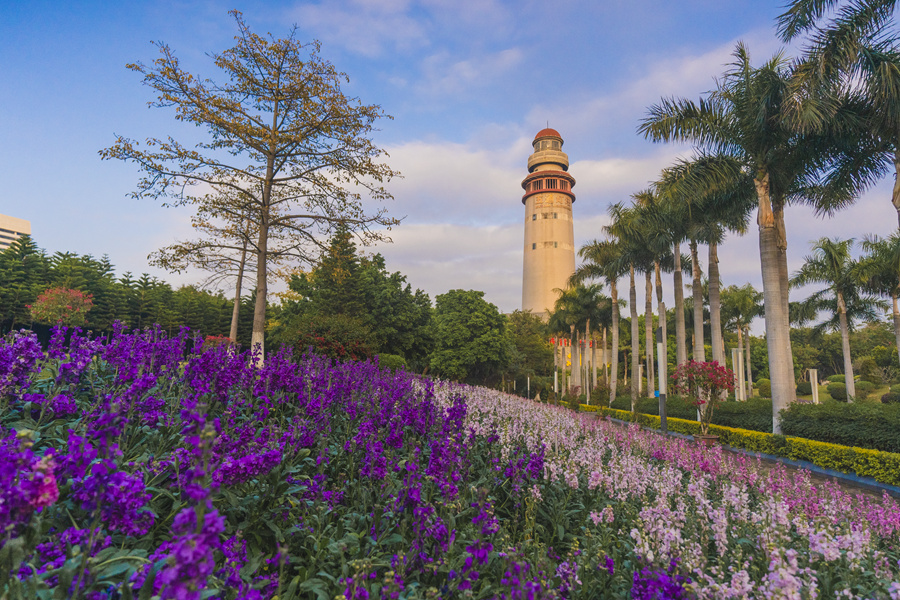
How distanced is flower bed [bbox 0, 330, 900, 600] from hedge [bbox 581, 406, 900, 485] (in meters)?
5.94

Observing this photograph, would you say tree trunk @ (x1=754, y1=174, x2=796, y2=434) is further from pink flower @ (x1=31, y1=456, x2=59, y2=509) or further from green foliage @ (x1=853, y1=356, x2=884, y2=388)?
green foliage @ (x1=853, y1=356, x2=884, y2=388)

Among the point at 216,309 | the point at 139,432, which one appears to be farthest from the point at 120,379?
the point at 216,309

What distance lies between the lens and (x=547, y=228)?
84.7 meters

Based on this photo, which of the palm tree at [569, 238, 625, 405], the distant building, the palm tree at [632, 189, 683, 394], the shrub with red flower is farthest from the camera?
the distant building

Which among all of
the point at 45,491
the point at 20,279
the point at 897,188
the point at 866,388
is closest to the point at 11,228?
the point at 20,279

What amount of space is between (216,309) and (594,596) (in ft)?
170

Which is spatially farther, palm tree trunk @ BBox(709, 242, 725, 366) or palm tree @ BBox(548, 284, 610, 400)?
palm tree @ BBox(548, 284, 610, 400)

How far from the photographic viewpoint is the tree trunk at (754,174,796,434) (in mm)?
13391

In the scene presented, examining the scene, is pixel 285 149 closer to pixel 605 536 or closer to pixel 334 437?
pixel 334 437

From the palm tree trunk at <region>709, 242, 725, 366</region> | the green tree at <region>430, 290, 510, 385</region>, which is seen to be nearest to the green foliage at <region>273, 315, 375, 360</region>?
the palm tree trunk at <region>709, 242, 725, 366</region>

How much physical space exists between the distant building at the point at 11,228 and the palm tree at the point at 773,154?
166 m

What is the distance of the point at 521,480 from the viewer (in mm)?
4457

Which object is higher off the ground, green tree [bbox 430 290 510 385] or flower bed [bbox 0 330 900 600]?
green tree [bbox 430 290 510 385]

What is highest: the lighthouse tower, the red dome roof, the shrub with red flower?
the red dome roof
